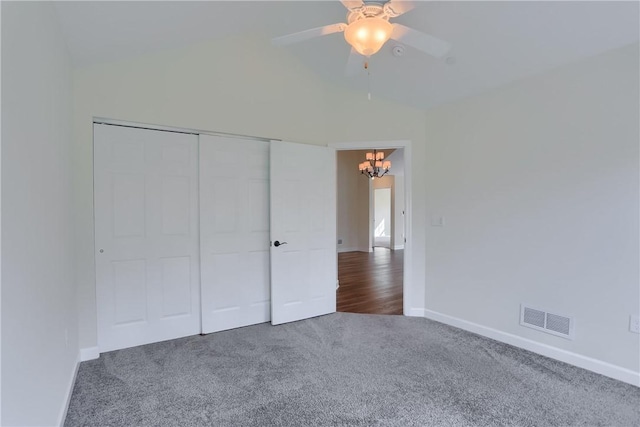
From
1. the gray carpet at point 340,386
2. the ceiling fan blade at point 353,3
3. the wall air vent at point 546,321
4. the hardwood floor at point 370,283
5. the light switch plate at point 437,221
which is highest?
the ceiling fan blade at point 353,3

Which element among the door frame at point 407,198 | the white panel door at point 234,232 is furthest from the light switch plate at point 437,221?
the white panel door at point 234,232

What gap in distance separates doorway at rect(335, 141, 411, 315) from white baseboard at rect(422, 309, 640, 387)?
90 cm

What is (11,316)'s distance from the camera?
1165mm

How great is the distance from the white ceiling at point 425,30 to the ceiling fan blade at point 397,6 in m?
→ 0.60

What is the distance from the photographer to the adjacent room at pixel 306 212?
188 cm

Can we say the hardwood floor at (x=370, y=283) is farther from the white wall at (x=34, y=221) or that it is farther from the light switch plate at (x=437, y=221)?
the white wall at (x=34, y=221)

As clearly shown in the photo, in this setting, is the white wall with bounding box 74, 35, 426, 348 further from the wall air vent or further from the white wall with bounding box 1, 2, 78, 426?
the wall air vent


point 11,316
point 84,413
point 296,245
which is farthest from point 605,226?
point 84,413

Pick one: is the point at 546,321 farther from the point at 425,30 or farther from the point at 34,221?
the point at 34,221

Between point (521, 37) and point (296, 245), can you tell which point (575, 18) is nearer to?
point (521, 37)

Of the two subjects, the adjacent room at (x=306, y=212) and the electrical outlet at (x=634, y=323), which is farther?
the electrical outlet at (x=634, y=323)

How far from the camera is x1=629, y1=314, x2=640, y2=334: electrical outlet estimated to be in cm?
227

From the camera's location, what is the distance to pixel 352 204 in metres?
9.16

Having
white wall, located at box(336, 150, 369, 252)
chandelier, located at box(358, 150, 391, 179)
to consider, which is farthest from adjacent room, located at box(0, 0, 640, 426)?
white wall, located at box(336, 150, 369, 252)
